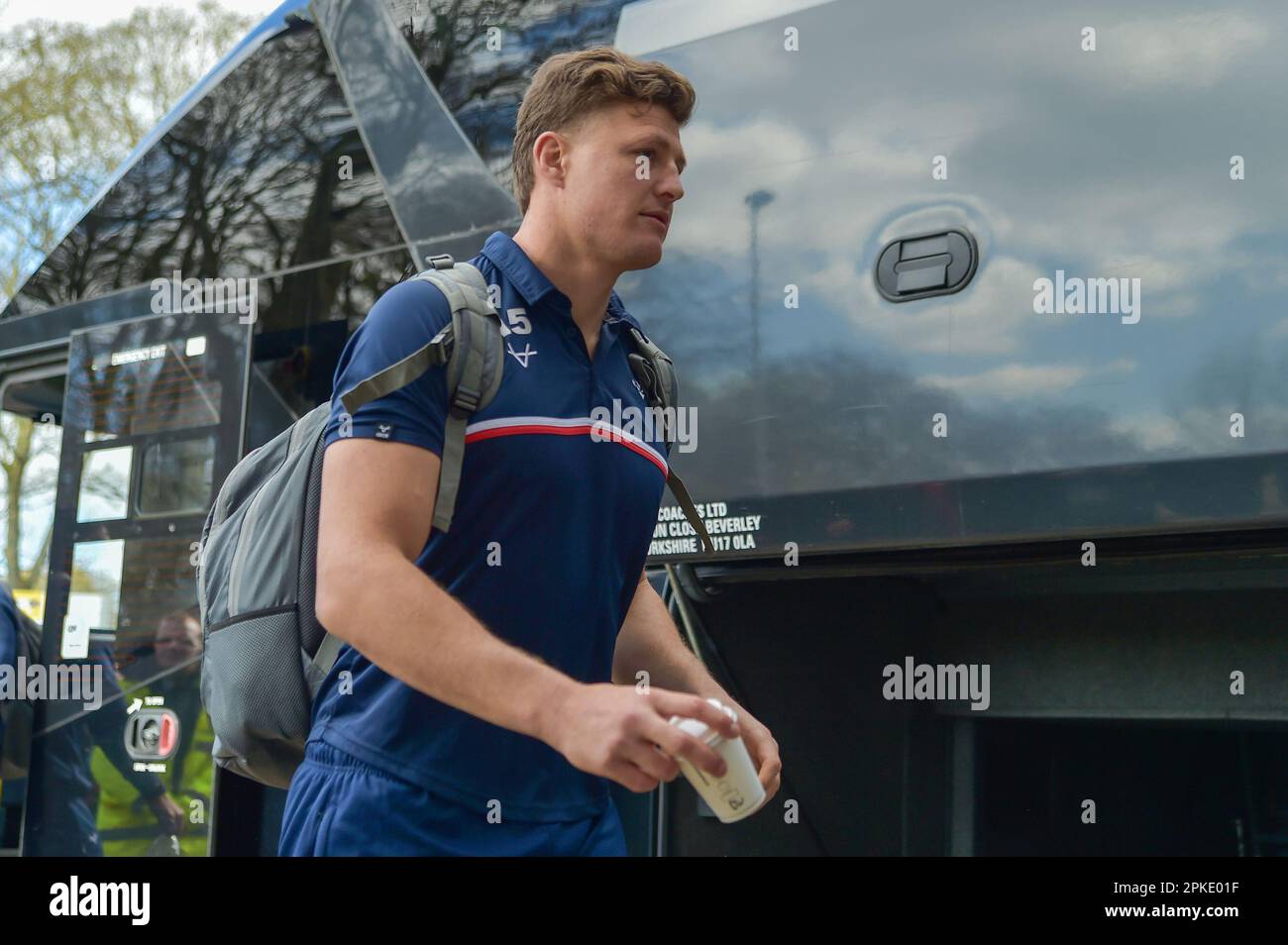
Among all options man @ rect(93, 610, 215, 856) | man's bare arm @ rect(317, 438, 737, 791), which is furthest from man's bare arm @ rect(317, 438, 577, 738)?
man @ rect(93, 610, 215, 856)

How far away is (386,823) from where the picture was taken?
1.86m

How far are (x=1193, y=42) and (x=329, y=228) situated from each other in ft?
8.77

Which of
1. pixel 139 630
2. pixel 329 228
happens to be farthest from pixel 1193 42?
pixel 139 630

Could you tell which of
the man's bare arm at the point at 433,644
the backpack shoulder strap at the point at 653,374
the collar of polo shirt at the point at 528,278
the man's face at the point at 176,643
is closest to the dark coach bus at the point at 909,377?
the man's face at the point at 176,643

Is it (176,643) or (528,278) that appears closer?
(528,278)

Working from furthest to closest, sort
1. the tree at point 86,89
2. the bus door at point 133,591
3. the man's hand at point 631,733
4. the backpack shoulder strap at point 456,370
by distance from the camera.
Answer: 1. the tree at point 86,89
2. the bus door at point 133,591
3. the backpack shoulder strap at point 456,370
4. the man's hand at point 631,733

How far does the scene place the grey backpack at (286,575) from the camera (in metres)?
1.87

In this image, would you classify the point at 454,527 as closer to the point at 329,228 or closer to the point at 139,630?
the point at 329,228

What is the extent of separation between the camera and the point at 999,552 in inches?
117

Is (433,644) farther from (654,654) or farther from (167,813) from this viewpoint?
(167,813)

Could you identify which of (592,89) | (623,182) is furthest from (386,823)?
(592,89)

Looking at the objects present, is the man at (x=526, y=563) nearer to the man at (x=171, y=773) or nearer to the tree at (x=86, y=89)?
the man at (x=171, y=773)

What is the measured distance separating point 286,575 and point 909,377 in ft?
4.99
